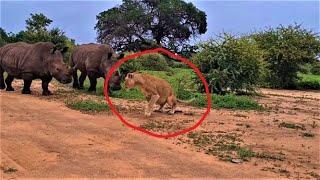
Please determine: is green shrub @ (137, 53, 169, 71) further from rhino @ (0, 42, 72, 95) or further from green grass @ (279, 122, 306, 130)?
green grass @ (279, 122, 306, 130)

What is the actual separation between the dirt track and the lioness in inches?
40.6

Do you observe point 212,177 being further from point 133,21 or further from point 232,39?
point 133,21

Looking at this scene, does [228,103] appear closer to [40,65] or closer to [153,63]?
[40,65]

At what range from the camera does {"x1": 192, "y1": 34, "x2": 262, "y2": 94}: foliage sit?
21.5 metres

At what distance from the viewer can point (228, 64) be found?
2170cm

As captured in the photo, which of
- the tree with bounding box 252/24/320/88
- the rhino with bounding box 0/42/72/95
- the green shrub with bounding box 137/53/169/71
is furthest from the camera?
the green shrub with bounding box 137/53/169/71

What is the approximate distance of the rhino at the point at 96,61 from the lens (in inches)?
656

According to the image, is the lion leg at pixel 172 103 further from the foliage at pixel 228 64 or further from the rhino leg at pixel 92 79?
the foliage at pixel 228 64

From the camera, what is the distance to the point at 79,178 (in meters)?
6.98

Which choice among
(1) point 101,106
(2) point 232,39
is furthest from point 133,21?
(1) point 101,106

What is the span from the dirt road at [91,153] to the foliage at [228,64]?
33.9 ft

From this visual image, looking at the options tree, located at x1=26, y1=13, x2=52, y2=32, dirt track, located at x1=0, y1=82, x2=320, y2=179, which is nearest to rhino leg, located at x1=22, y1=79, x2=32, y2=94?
dirt track, located at x1=0, y1=82, x2=320, y2=179

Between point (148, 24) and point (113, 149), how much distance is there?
2025 inches

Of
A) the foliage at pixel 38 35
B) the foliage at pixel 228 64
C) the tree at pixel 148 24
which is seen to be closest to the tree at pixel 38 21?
the foliage at pixel 38 35
